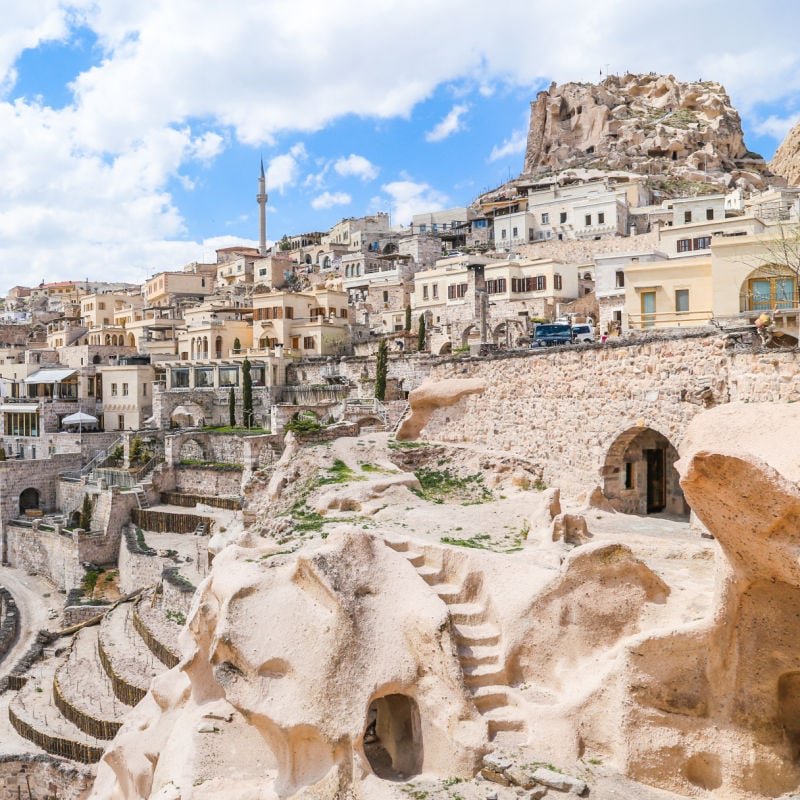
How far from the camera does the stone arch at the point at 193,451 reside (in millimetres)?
39125

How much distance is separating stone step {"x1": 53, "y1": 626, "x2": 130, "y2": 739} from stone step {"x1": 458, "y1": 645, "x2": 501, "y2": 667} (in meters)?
12.2

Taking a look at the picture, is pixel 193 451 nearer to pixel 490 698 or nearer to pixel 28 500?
pixel 28 500

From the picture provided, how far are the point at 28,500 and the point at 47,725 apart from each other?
1014 inches

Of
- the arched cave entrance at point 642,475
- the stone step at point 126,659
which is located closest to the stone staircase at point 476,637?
the arched cave entrance at point 642,475

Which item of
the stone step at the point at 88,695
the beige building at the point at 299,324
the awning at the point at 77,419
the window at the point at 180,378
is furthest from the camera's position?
the beige building at the point at 299,324

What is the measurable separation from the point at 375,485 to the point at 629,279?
1548cm

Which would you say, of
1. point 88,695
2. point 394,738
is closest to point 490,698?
point 394,738

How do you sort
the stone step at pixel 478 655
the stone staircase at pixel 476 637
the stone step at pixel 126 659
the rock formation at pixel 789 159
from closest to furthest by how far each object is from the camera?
the stone staircase at pixel 476 637 < the stone step at pixel 478 655 < the stone step at pixel 126 659 < the rock formation at pixel 789 159

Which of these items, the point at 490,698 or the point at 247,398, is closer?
the point at 490,698

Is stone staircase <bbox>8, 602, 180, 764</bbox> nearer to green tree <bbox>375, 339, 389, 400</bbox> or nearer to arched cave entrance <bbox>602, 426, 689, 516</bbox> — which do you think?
arched cave entrance <bbox>602, 426, 689, 516</bbox>

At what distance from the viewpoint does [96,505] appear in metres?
36.2

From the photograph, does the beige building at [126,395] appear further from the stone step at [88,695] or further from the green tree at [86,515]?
the stone step at [88,695]

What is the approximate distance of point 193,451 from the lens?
39.3 meters

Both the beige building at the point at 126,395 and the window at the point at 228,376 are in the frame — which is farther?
the beige building at the point at 126,395
